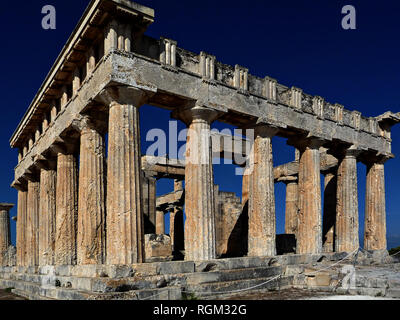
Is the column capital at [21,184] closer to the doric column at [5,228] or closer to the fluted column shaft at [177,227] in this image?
the doric column at [5,228]

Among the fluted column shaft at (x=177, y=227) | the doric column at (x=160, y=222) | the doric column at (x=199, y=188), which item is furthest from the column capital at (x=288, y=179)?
the doric column at (x=199, y=188)

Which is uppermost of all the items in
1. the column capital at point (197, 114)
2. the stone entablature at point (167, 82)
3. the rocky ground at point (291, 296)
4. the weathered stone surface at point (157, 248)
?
the stone entablature at point (167, 82)

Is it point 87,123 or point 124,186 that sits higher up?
point 87,123

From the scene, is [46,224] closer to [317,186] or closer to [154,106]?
[154,106]

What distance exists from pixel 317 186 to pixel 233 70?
6.36 metres

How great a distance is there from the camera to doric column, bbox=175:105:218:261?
13.6 m

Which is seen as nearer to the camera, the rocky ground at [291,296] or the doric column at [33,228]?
the rocky ground at [291,296]

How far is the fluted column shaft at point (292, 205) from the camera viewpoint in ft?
88.8

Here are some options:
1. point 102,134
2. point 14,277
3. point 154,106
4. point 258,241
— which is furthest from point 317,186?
point 14,277

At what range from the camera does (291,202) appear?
1077 inches

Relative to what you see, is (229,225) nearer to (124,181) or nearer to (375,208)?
(375,208)

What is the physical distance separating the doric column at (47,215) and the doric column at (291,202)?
47.2 feet

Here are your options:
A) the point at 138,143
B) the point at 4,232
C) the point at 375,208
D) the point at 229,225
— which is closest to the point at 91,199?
the point at 138,143

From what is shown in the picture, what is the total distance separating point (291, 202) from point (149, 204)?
10.1m
